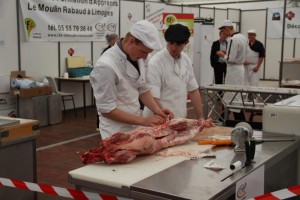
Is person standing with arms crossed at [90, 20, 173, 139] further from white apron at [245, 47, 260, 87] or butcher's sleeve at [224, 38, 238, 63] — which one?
white apron at [245, 47, 260, 87]

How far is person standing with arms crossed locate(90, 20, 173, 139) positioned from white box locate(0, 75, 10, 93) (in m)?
4.21

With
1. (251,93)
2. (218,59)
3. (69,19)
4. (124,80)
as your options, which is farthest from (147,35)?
(218,59)

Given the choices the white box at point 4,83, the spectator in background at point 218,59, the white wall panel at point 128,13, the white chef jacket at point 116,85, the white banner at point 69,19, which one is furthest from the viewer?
the white wall panel at point 128,13

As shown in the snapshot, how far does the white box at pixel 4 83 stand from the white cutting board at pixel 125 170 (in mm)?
4863

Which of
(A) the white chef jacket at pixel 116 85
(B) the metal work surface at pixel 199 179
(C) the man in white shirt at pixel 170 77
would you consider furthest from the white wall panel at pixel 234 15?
(B) the metal work surface at pixel 199 179

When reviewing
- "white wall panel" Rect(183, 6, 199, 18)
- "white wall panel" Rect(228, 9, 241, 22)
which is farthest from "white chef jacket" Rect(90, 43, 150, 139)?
"white wall panel" Rect(228, 9, 241, 22)

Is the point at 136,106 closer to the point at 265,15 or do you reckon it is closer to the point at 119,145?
the point at 119,145

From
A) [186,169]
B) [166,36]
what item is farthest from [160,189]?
[166,36]

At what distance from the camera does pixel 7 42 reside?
6.41m

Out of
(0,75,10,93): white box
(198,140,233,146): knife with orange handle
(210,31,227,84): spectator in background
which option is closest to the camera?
(198,140,233,146): knife with orange handle

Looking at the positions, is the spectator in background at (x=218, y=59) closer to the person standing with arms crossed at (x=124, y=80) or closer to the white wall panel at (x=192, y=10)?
the white wall panel at (x=192, y=10)

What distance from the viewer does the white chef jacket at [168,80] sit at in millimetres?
2873

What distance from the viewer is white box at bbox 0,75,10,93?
618 cm

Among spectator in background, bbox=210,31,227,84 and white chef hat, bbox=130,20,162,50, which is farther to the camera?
spectator in background, bbox=210,31,227,84
